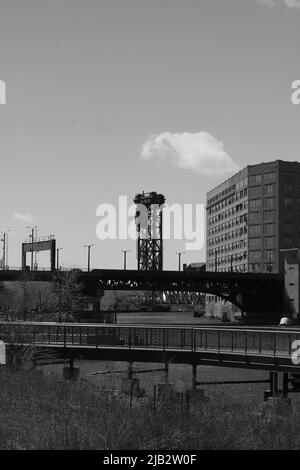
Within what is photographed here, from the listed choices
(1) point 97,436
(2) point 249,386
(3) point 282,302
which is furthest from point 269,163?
(1) point 97,436

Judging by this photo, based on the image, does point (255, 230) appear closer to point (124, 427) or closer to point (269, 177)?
point (269, 177)

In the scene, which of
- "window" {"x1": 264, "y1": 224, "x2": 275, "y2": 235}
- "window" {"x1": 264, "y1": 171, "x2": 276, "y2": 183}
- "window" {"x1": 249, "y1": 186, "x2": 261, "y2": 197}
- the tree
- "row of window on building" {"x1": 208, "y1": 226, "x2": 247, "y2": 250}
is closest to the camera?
the tree

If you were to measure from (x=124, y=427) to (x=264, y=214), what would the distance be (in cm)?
14555

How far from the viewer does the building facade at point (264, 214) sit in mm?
152875

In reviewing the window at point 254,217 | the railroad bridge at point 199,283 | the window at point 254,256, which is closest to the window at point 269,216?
the window at point 254,217

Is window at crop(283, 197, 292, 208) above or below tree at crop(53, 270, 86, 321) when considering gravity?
above

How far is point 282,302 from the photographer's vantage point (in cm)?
13262

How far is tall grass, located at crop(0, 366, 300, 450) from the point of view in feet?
41.3

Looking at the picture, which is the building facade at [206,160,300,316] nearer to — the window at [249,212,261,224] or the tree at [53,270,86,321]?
the window at [249,212,261,224]

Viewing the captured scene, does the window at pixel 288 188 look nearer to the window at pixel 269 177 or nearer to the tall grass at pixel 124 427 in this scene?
the window at pixel 269 177

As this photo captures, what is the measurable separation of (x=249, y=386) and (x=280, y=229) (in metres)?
107

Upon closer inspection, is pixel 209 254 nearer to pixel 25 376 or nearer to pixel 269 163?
pixel 269 163

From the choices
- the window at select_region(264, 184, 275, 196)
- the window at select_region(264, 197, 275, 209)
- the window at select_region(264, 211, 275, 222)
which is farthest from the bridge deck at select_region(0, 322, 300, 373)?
the window at select_region(264, 184, 275, 196)

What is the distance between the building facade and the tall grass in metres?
127
